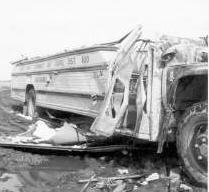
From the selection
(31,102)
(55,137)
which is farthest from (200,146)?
(31,102)

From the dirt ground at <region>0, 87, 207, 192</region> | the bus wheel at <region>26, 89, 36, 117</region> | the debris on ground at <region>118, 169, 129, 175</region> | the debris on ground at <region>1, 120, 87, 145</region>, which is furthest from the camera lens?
the bus wheel at <region>26, 89, 36, 117</region>

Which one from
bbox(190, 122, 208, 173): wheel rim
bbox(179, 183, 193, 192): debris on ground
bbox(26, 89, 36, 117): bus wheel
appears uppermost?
bbox(190, 122, 208, 173): wheel rim

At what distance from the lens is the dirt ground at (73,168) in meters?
5.23

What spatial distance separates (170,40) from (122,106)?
115 cm

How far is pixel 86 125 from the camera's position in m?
8.80

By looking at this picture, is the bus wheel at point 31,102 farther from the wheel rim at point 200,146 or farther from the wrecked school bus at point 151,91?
the wheel rim at point 200,146

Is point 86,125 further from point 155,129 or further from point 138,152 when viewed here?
point 155,129

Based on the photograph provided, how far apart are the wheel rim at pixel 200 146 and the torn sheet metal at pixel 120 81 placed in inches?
47.6

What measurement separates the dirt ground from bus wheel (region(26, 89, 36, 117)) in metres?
3.74

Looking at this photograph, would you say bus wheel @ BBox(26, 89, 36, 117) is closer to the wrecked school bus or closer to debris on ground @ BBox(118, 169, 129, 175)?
the wrecked school bus

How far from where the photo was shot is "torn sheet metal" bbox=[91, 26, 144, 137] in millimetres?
5949

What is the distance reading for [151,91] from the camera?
5.58 meters

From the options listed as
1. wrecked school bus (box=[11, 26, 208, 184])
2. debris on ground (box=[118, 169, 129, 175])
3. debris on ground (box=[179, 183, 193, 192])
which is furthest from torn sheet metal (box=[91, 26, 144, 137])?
debris on ground (box=[179, 183, 193, 192])

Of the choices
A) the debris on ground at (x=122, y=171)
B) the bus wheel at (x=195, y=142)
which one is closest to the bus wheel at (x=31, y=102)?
the debris on ground at (x=122, y=171)
